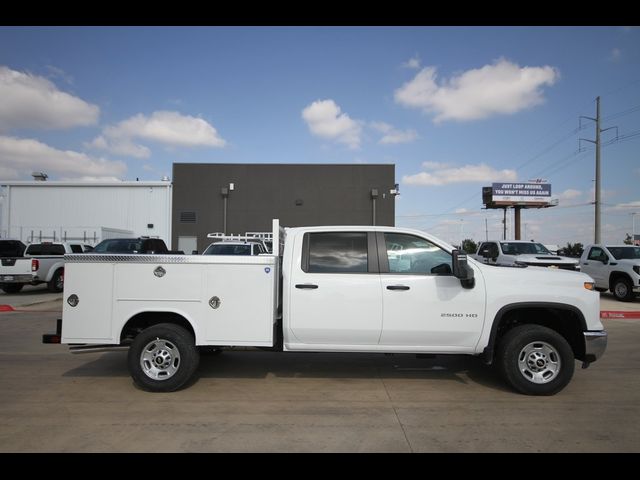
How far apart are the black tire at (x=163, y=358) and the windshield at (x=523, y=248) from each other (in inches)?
539

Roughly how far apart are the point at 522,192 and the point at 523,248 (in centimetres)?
3880

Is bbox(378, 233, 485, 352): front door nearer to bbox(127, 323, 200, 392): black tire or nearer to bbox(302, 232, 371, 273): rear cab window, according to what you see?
bbox(302, 232, 371, 273): rear cab window

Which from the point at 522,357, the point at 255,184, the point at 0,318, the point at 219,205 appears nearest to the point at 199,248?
the point at 219,205

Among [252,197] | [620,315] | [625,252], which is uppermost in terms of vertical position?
[252,197]

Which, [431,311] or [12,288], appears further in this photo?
[12,288]

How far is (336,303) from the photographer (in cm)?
511

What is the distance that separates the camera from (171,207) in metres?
29.3

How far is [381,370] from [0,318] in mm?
9774

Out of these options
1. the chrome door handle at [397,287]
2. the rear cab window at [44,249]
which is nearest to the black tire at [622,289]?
the chrome door handle at [397,287]

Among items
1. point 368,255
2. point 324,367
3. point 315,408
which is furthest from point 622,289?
point 315,408

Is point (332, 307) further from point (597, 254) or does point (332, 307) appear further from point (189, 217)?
point (189, 217)

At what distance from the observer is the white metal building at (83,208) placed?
29031 millimetres

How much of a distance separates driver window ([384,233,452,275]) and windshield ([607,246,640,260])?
12842mm

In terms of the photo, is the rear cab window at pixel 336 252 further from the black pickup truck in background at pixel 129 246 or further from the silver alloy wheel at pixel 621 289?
the silver alloy wheel at pixel 621 289
